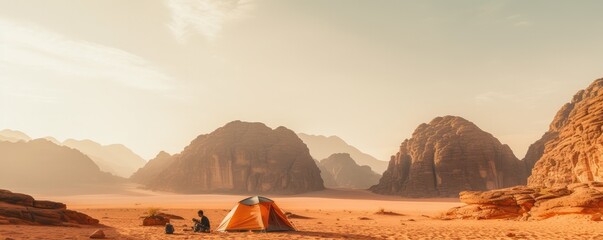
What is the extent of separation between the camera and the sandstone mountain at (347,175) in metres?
142

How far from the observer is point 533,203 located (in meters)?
27.0

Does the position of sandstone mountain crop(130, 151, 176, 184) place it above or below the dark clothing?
above

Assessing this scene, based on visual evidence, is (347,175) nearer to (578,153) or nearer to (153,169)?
(153,169)

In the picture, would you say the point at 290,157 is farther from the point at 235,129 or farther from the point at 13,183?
the point at 13,183

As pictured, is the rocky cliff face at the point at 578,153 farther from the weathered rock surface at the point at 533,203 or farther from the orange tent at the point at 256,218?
the orange tent at the point at 256,218

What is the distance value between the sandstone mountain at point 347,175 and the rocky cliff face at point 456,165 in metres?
54.7

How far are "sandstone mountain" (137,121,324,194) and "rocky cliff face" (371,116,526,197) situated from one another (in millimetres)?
22960

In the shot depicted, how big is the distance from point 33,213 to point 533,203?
32529 mm

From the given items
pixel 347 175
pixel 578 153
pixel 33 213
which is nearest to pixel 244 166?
pixel 347 175

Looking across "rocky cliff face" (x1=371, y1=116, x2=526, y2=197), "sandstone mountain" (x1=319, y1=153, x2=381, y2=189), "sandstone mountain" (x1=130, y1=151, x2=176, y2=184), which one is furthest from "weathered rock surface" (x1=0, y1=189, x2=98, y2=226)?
"sandstone mountain" (x1=319, y1=153, x2=381, y2=189)

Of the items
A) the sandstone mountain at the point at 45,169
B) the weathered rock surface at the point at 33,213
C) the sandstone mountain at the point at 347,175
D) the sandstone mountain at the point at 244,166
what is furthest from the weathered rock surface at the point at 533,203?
the sandstone mountain at the point at 347,175

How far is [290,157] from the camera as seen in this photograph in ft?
325

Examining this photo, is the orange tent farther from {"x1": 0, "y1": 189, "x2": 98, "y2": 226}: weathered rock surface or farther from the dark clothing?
{"x1": 0, "y1": 189, "x2": 98, "y2": 226}: weathered rock surface

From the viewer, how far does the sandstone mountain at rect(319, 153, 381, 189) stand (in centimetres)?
14162
